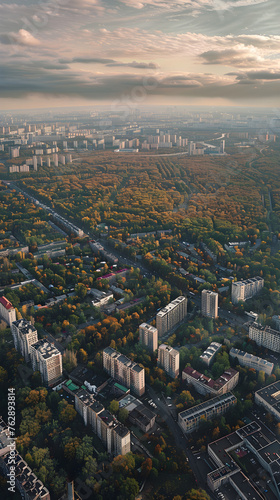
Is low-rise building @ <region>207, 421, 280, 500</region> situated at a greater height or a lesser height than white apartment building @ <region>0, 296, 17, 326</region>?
lesser

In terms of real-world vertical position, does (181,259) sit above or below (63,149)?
below

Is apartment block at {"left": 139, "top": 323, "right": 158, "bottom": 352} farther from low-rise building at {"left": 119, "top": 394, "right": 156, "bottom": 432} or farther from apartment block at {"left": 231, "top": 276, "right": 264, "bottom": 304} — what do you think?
apartment block at {"left": 231, "top": 276, "right": 264, "bottom": 304}

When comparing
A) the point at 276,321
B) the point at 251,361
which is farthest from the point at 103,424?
the point at 276,321

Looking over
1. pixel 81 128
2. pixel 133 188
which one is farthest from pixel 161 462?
pixel 81 128

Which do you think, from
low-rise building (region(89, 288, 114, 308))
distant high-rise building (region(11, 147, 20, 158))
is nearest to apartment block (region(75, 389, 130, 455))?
low-rise building (region(89, 288, 114, 308))

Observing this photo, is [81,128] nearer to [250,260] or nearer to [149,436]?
[250,260]

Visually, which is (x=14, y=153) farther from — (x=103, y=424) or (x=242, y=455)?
(x=242, y=455)
